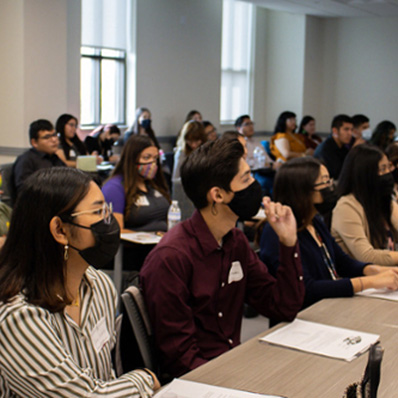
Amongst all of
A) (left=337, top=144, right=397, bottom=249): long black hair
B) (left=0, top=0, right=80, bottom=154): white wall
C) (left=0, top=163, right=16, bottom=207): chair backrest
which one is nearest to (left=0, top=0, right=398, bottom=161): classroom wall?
(left=0, top=0, right=80, bottom=154): white wall

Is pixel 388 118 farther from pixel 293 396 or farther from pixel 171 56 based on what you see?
pixel 293 396

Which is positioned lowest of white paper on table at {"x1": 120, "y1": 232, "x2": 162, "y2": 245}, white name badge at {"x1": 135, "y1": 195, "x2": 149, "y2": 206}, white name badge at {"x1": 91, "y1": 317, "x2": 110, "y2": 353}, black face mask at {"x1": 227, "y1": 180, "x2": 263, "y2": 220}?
white paper on table at {"x1": 120, "y1": 232, "x2": 162, "y2": 245}

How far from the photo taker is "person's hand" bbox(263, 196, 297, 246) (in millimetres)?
2203

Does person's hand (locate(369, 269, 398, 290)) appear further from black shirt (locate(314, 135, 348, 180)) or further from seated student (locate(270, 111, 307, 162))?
seated student (locate(270, 111, 307, 162))

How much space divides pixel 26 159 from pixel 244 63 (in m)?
7.59

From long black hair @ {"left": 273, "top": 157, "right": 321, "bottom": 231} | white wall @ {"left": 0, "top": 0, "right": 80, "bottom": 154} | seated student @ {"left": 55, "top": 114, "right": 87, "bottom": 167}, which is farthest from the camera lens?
seated student @ {"left": 55, "top": 114, "right": 87, "bottom": 167}

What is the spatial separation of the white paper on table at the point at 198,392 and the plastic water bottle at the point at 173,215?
2.56m

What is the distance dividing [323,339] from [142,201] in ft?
7.77

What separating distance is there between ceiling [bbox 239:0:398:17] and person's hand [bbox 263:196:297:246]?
8418 millimetres

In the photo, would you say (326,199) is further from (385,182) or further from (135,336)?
(135,336)

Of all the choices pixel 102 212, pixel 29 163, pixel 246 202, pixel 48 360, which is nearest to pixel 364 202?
pixel 246 202

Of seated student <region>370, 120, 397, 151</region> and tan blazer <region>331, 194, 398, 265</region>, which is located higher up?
seated student <region>370, 120, 397, 151</region>

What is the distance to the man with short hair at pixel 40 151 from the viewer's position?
5266 mm

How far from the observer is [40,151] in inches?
216
